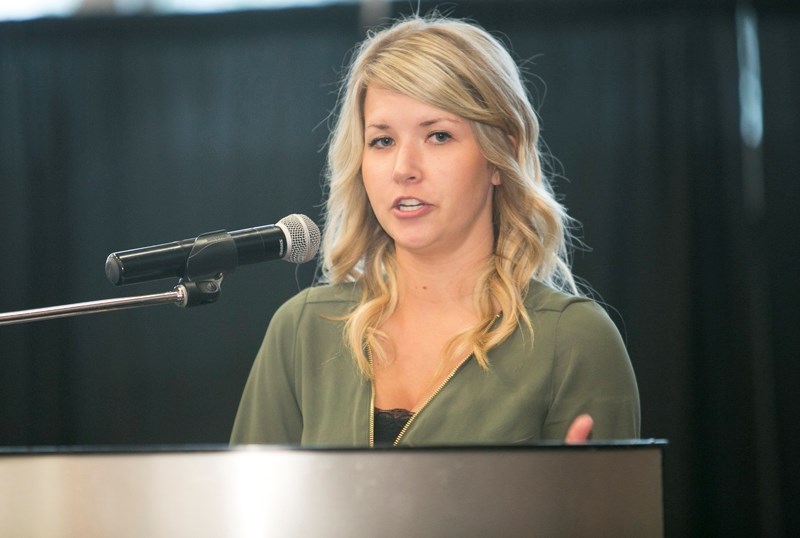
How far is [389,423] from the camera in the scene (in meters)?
1.81

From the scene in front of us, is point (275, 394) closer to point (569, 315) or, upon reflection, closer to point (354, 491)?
point (569, 315)

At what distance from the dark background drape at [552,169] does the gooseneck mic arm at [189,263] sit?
3.51 ft

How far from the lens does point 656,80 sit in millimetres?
2596

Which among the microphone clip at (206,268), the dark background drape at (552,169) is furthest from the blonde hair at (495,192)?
the microphone clip at (206,268)

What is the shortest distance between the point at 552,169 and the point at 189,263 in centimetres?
143

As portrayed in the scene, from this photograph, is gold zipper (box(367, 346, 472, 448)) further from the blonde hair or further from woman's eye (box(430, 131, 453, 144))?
woman's eye (box(430, 131, 453, 144))

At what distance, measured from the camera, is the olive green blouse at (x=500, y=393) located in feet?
5.87

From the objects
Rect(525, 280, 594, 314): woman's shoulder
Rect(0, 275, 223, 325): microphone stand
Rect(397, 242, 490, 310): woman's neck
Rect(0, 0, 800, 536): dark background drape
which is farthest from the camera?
Rect(0, 0, 800, 536): dark background drape

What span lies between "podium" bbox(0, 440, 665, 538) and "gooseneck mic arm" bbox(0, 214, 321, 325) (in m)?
0.40

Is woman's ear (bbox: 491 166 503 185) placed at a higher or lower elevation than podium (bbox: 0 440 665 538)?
higher

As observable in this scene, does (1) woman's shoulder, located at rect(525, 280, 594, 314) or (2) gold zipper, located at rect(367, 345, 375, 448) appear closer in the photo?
(2) gold zipper, located at rect(367, 345, 375, 448)

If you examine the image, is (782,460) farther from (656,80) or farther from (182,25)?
(182,25)

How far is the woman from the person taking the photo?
1830 mm

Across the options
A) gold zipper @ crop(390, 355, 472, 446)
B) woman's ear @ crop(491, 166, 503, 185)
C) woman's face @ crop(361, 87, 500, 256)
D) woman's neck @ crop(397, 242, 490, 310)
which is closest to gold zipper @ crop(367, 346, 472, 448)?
gold zipper @ crop(390, 355, 472, 446)
